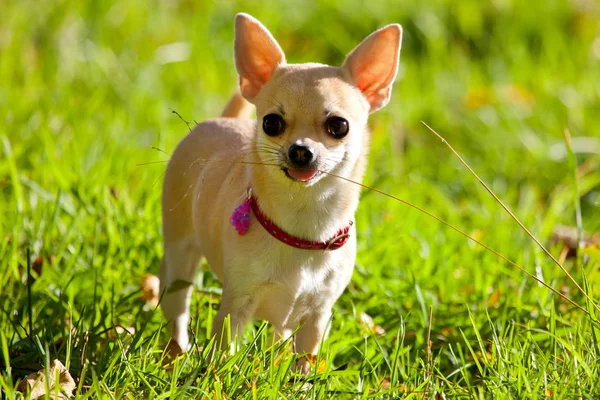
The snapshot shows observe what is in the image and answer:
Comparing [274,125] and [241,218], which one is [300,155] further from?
[241,218]

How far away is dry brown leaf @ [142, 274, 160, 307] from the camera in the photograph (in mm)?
3918

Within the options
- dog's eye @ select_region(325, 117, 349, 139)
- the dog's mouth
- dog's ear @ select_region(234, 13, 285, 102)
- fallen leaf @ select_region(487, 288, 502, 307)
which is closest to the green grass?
fallen leaf @ select_region(487, 288, 502, 307)

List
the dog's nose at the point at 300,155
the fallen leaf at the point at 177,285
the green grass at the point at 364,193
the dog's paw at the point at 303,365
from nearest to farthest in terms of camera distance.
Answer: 1. the dog's nose at the point at 300,155
2. the green grass at the point at 364,193
3. the dog's paw at the point at 303,365
4. the fallen leaf at the point at 177,285

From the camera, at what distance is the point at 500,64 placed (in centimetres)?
698

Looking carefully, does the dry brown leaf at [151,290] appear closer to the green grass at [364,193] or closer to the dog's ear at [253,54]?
the green grass at [364,193]

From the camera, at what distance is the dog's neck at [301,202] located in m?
3.11

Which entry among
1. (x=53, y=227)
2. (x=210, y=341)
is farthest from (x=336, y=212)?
(x=53, y=227)

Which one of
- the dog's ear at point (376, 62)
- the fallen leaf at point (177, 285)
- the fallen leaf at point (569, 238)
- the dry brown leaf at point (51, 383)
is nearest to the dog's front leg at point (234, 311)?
the fallen leaf at point (177, 285)

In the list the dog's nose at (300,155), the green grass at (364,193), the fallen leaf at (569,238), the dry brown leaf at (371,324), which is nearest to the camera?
the dog's nose at (300,155)

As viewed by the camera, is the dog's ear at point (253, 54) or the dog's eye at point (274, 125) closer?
the dog's eye at point (274, 125)

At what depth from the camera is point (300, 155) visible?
287 cm

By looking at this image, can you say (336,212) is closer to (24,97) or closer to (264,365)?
(264,365)

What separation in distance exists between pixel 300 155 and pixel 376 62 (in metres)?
0.65

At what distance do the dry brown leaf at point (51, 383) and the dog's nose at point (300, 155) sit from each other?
1014 mm
